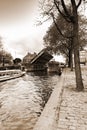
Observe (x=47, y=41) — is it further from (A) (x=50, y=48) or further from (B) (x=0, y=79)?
(B) (x=0, y=79)

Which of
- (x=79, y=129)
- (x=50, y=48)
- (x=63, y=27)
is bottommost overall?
(x=79, y=129)

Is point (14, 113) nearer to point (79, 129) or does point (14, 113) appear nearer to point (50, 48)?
point (79, 129)

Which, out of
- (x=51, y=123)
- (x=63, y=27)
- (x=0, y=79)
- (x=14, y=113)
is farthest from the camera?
(x=63, y=27)

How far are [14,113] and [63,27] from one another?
22360mm

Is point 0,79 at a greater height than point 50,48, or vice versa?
point 50,48

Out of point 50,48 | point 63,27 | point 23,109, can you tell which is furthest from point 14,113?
point 50,48

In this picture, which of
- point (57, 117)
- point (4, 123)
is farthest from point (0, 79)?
point (57, 117)

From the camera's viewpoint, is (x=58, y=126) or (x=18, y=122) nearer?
(x=58, y=126)

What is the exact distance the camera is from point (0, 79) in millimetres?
18391

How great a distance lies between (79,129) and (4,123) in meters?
2.53

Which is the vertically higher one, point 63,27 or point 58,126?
point 63,27

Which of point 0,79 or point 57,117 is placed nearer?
point 57,117

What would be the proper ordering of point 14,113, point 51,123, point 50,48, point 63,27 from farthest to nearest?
point 50,48 → point 63,27 → point 14,113 → point 51,123

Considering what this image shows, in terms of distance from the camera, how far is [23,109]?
7.18 metres
